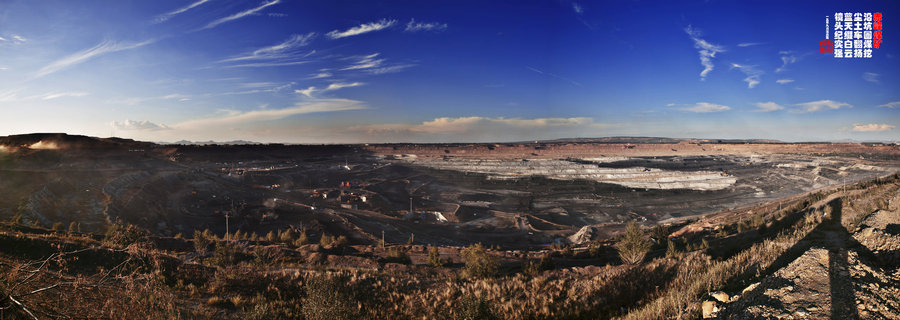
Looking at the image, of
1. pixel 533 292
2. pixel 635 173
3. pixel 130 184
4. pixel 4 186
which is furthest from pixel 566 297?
pixel 635 173

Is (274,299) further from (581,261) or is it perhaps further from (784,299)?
(581,261)

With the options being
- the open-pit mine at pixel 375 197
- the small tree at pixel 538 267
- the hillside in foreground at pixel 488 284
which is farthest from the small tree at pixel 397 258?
the open-pit mine at pixel 375 197

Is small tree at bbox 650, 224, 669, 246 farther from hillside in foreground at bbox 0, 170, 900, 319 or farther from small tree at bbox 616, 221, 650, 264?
small tree at bbox 616, 221, 650, 264

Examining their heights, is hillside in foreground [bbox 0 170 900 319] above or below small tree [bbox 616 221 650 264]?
above

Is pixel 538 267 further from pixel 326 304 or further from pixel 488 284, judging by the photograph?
pixel 326 304

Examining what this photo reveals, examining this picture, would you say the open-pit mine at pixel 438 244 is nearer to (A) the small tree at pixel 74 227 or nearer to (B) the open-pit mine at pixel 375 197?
(B) the open-pit mine at pixel 375 197

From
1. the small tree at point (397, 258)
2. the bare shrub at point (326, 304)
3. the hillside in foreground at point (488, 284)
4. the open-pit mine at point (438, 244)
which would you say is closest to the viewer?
the hillside in foreground at point (488, 284)

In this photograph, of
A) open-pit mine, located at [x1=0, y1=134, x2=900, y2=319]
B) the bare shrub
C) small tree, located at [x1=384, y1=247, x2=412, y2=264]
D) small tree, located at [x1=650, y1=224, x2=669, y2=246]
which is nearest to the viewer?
open-pit mine, located at [x1=0, y1=134, x2=900, y2=319]

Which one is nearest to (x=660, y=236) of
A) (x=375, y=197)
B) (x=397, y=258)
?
(x=397, y=258)

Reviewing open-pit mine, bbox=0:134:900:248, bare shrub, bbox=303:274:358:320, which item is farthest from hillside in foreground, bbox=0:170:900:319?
open-pit mine, bbox=0:134:900:248

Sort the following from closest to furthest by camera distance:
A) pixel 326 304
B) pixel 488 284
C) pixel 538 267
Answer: pixel 326 304 → pixel 488 284 → pixel 538 267

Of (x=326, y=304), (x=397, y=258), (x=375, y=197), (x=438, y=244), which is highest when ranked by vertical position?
(x=326, y=304)

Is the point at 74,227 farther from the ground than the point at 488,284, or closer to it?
closer to it
